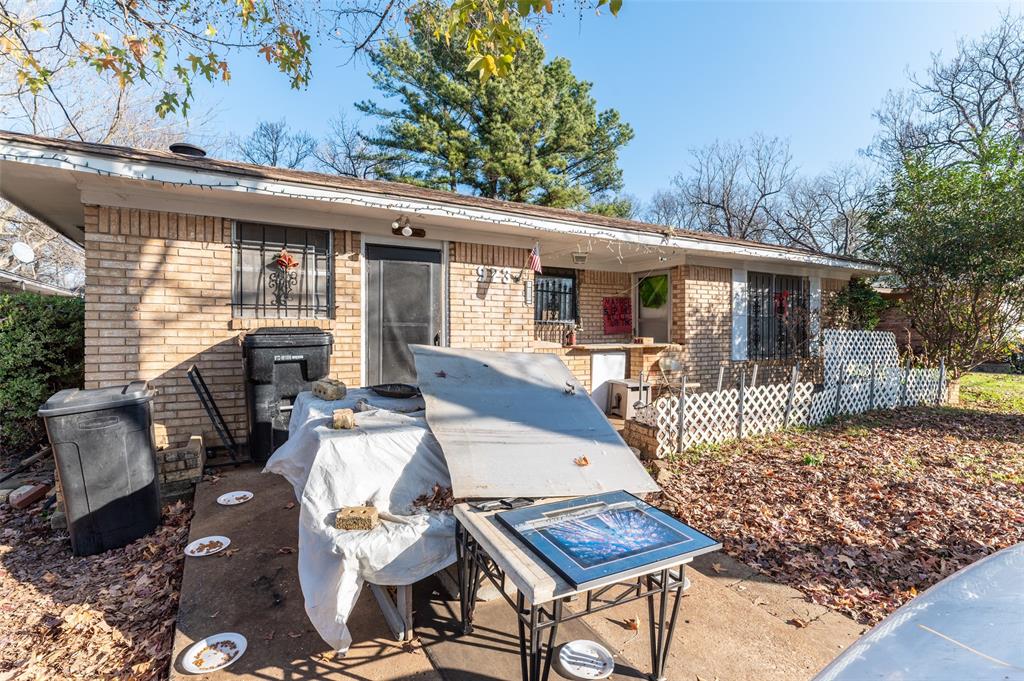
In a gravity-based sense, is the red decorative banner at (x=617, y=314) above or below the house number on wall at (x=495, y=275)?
below

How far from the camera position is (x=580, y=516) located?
2434 millimetres

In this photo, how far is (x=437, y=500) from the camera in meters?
2.79

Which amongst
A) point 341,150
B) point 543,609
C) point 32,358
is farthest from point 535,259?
point 341,150

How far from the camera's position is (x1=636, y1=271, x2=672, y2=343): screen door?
393 inches

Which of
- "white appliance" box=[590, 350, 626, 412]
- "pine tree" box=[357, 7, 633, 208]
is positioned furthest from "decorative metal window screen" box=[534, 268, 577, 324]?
"pine tree" box=[357, 7, 633, 208]

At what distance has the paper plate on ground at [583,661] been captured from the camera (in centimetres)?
237

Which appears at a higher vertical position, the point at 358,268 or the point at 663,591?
the point at 358,268

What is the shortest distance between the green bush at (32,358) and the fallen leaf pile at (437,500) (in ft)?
19.9

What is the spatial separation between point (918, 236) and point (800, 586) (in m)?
9.74

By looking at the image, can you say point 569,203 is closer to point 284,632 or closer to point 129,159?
point 129,159

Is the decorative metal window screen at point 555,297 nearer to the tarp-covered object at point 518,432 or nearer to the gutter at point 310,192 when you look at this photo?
the gutter at point 310,192

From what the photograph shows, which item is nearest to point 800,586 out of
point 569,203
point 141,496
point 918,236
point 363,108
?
point 141,496

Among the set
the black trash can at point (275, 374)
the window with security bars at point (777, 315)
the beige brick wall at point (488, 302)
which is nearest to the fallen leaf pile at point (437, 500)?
the black trash can at point (275, 374)

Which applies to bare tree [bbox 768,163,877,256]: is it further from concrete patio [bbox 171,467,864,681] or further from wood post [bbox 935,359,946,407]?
concrete patio [bbox 171,467,864,681]
